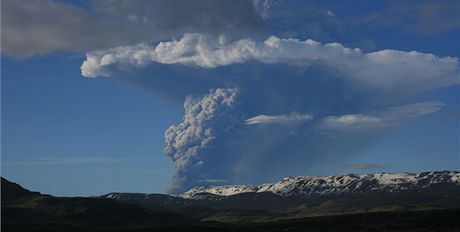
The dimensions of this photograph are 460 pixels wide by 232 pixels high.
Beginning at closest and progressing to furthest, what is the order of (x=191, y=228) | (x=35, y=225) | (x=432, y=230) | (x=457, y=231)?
(x=457, y=231) < (x=432, y=230) < (x=191, y=228) < (x=35, y=225)

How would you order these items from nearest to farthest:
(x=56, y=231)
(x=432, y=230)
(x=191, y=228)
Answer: (x=432, y=230) → (x=56, y=231) → (x=191, y=228)

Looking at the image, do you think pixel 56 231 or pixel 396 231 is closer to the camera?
pixel 396 231

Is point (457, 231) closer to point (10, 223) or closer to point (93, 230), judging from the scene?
point (93, 230)

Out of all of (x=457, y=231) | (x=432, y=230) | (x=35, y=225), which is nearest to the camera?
(x=457, y=231)

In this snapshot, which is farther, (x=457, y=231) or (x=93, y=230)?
(x=93, y=230)

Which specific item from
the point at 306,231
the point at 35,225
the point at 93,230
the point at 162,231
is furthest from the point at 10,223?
the point at 306,231

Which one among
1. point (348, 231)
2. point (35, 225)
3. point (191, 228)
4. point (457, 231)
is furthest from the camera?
point (35, 225)

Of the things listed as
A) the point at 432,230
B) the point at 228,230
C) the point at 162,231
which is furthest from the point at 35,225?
the point at 432,230

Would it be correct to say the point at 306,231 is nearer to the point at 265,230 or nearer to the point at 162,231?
the point at 265,230
